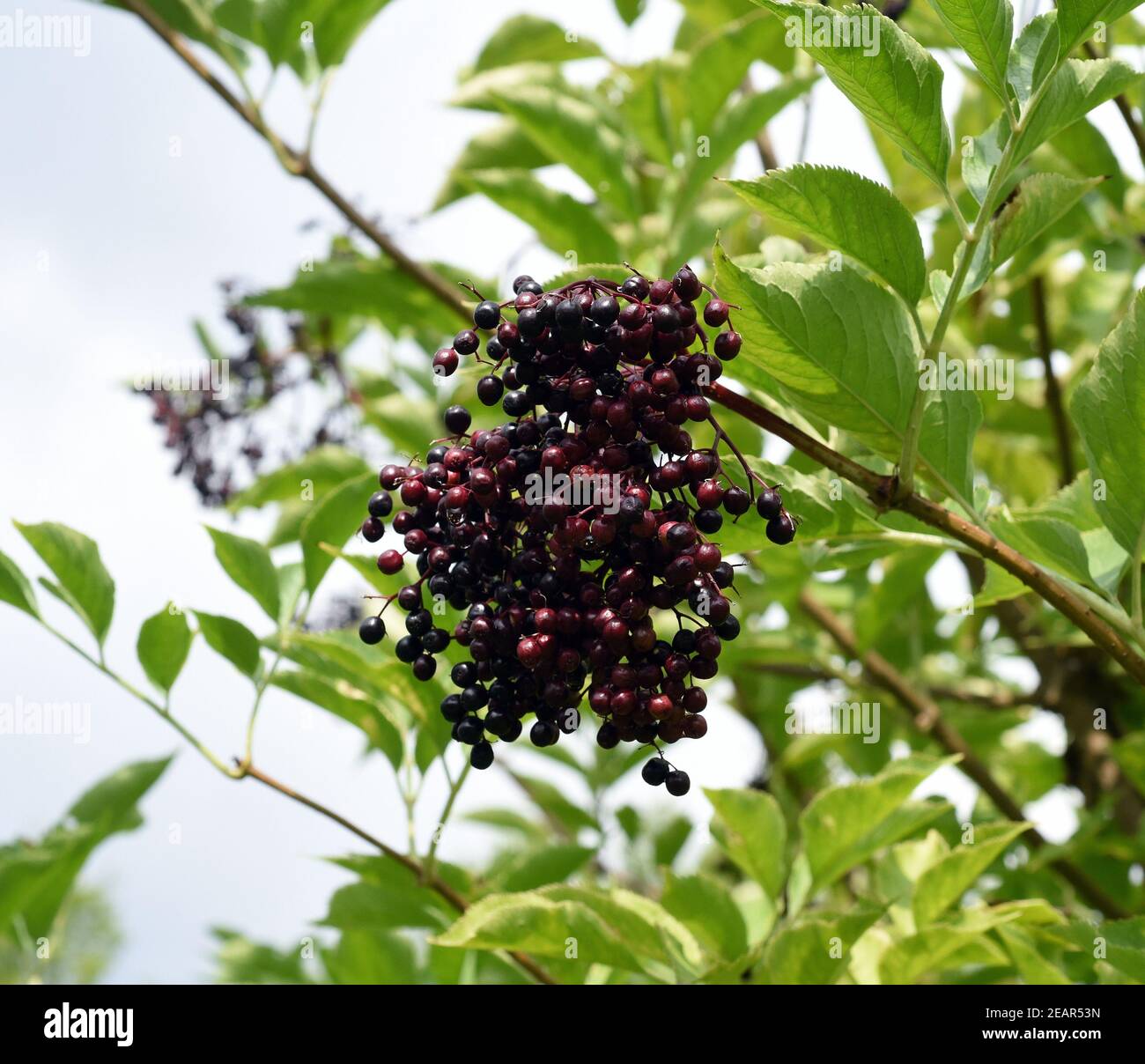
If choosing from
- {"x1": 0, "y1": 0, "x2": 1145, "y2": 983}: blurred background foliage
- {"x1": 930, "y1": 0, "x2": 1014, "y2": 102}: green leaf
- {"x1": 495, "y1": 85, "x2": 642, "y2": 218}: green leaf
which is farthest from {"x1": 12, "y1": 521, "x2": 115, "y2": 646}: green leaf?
{"x1": 930, "y1": 0, "x2": 1014, "y2": 102}: green leaf

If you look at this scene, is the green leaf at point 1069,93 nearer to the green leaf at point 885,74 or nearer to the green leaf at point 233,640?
the green leaf at point 885,74

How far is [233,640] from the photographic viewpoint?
205 centimetres

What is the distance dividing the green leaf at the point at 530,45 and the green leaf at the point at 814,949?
7.52ft

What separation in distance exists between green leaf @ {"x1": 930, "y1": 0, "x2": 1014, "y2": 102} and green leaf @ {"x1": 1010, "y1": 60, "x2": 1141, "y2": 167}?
1.8 inches

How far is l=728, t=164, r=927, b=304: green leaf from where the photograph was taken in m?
1.31

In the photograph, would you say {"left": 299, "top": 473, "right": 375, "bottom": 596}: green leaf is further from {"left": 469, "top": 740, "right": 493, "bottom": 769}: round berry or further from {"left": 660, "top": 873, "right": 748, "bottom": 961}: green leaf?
{"left": 660, "top": 873, "right": 748, "bottom": 961}: green leaf

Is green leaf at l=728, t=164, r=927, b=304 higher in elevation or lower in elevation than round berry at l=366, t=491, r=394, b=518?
higher

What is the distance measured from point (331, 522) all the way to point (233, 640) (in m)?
0.27

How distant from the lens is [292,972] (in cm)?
279

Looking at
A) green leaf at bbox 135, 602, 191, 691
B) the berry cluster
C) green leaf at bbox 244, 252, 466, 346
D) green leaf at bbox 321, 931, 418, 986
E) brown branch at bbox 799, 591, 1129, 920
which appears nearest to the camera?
the berry cluster

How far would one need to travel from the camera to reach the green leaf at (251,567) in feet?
6.82

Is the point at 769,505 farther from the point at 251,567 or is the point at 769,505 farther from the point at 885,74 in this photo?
the point at 251,567
